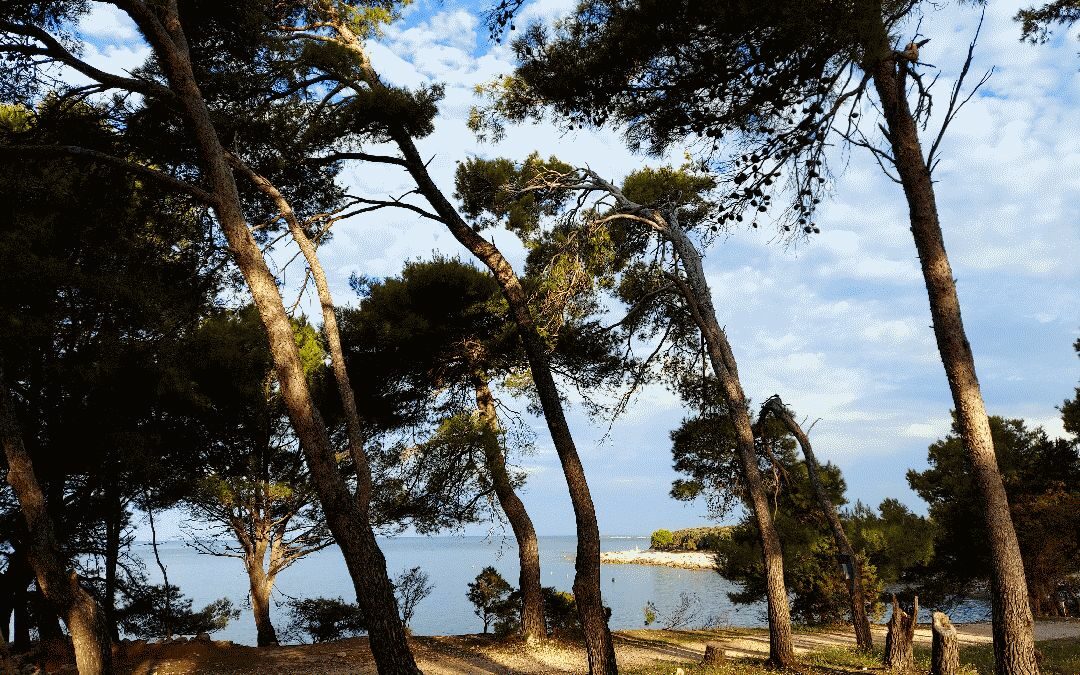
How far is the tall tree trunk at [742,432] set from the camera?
8.83m

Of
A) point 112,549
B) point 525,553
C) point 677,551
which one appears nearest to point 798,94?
point 525,553

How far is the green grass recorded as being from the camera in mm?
8391

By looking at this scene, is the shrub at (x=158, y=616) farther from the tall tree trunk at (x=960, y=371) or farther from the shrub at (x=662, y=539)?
the shrub at (x=662, y=539)

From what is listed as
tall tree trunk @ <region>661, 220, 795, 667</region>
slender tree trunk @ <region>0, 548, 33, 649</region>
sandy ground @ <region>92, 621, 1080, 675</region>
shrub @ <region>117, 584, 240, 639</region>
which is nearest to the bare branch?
tall tree trunk @ <region>661, 220, 795, 667</region>

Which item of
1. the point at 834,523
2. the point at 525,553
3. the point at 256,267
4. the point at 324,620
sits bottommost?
the point at 324,620

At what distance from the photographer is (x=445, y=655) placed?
11.3 meters

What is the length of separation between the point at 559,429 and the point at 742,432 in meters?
2.86

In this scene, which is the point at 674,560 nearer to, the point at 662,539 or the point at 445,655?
the point at 662,539

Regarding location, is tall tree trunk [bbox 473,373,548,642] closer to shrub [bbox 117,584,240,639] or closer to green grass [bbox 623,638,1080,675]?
green grass [bbox 623,638,1080,675]

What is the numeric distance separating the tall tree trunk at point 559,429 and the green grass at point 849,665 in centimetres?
177

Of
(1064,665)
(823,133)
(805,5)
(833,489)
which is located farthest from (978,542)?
(805,5)

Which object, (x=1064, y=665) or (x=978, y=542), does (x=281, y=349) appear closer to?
(x=1064, y=665)

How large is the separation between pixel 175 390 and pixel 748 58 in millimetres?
9439

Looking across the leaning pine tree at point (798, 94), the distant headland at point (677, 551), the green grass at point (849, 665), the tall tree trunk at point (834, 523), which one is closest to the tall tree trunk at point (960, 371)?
the leaning pine tree at point (798, 94)
